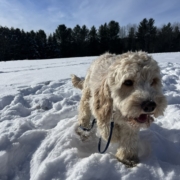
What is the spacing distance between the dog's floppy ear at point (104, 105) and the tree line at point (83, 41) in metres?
35.0

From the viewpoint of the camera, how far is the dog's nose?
2.24m

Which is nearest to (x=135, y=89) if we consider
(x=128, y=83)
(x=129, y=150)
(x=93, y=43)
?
(x=128, y=83)

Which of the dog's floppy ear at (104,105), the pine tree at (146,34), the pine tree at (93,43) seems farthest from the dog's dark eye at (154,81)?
the pine tree at (146,34)

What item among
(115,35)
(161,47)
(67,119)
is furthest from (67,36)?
(67,119)

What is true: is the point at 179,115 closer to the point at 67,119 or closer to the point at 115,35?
the point at 67,119

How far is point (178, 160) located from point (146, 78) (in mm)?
1288

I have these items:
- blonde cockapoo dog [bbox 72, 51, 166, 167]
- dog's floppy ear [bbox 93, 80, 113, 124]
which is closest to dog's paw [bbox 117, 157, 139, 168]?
blonde cockapoo dog [bbox 72, 51, 166, 167]

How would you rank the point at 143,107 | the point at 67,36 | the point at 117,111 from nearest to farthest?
the point at 143,107 < the point at 117,111 < the point at 67,36

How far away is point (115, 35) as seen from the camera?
142 ft

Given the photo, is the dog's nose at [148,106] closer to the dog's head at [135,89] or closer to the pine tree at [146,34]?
the dog's head at [135,89]

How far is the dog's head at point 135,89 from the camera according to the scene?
7.53 ft

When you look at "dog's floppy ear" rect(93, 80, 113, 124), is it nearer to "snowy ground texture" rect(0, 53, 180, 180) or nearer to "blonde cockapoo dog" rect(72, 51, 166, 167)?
"blonde cockapoo dog" rect(72, 51, 166, 167)

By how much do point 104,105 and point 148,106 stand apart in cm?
74

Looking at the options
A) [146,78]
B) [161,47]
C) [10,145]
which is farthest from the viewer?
[161,47]
